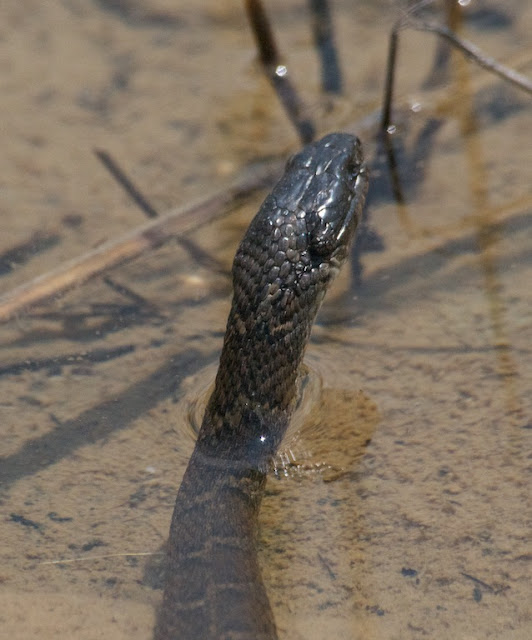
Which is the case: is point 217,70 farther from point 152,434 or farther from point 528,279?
point 152,434

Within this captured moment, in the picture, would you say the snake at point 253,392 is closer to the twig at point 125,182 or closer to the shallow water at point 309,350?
the shallow water at point 309,350

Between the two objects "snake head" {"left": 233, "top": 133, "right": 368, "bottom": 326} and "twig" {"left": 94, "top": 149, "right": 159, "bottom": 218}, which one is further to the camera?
"twig" {"left": 94, "top": 149, "right": 159, "bottom": 218}

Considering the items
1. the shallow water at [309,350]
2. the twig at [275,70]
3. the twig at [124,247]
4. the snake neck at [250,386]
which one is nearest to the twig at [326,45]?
the shallow water at [309,350]

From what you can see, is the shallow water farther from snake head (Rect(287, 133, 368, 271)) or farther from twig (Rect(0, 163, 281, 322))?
snake head (Rect(287, 133, 368, 271))

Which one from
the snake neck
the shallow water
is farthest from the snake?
the shallow water

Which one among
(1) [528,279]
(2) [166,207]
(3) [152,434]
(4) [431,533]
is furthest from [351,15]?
(4) [431,533]

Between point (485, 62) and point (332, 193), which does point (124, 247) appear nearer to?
point (332, 193)
